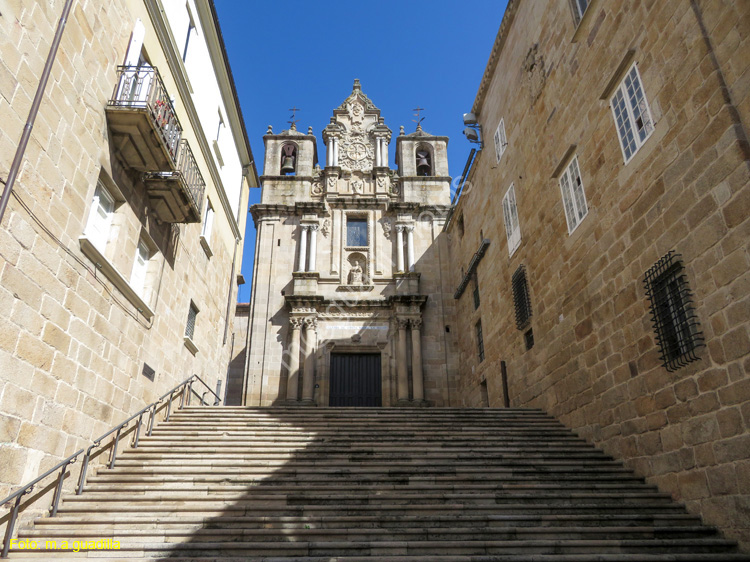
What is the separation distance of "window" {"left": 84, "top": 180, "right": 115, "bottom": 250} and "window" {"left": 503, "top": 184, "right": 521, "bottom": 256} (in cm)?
893

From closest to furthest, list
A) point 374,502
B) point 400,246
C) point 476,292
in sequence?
point 374,502 → point 476,292 → point 400,246

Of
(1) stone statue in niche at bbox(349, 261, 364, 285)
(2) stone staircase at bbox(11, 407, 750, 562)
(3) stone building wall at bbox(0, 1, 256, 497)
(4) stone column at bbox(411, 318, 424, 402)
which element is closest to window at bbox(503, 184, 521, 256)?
(2) stone staircase at bbox(11, 407, 750, 562)

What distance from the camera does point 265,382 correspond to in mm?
17312

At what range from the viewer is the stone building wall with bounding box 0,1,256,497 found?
5.83 meters

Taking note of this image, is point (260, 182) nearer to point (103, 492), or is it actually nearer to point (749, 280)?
point (103, 492)

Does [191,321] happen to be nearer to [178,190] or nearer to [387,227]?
[178,190]

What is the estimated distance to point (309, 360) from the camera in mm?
17438

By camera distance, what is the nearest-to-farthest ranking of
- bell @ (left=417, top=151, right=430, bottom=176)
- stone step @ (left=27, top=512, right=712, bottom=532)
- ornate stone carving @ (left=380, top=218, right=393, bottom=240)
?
stone step @ (left=27, top=512, right=712, bottom=532)
ornate stone carving @ (left=380, top=218, right=393, bottom=240)
bell @ (left=417, top=151, right=430, bottom=176)

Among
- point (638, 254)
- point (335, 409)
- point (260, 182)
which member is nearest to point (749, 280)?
point (638, 254)

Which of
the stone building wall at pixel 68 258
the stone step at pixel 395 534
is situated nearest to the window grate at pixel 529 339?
the stone step at pixel 395 534

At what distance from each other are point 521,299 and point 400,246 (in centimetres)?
792

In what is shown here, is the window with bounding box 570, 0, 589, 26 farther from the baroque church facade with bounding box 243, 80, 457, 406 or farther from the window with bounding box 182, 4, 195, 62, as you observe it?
the baroque church facade with bounding box 243, 80, 457, 406

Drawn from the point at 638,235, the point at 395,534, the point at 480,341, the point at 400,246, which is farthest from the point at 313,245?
the point at 395,534

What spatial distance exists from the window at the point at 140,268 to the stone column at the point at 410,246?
10.7m
